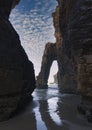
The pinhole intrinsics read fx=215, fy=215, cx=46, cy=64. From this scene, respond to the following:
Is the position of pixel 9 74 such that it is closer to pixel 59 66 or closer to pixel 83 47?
pixel 83 47

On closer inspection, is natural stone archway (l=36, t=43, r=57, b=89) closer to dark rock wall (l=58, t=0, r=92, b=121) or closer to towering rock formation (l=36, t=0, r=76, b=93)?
towering rock formation (l=36, t=0, r=76, b=93)

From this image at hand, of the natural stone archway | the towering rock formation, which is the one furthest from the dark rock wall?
the natural stone archway

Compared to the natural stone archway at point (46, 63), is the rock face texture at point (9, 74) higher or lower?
lower

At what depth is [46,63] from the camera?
45.2 meters

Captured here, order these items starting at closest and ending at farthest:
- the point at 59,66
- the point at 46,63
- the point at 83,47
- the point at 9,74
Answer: the point at 83,47 < the point at 9,74 < the point at 59,66 < the point at 46,63

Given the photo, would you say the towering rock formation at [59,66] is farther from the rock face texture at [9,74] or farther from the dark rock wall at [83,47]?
the rock face texture at [9,74]

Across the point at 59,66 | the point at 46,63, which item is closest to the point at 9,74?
the point at 59,66

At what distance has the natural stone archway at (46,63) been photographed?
44.1 m

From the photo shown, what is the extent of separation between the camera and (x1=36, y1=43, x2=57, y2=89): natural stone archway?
1736 inches

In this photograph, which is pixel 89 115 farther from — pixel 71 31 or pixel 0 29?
pixel 0 29

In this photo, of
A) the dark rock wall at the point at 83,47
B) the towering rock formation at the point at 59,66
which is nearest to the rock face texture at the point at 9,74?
the dark rock wall at the point at 83,47

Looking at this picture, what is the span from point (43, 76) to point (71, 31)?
115ft

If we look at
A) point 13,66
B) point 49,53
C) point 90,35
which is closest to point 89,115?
point 90,35

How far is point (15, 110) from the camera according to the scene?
12.4m
